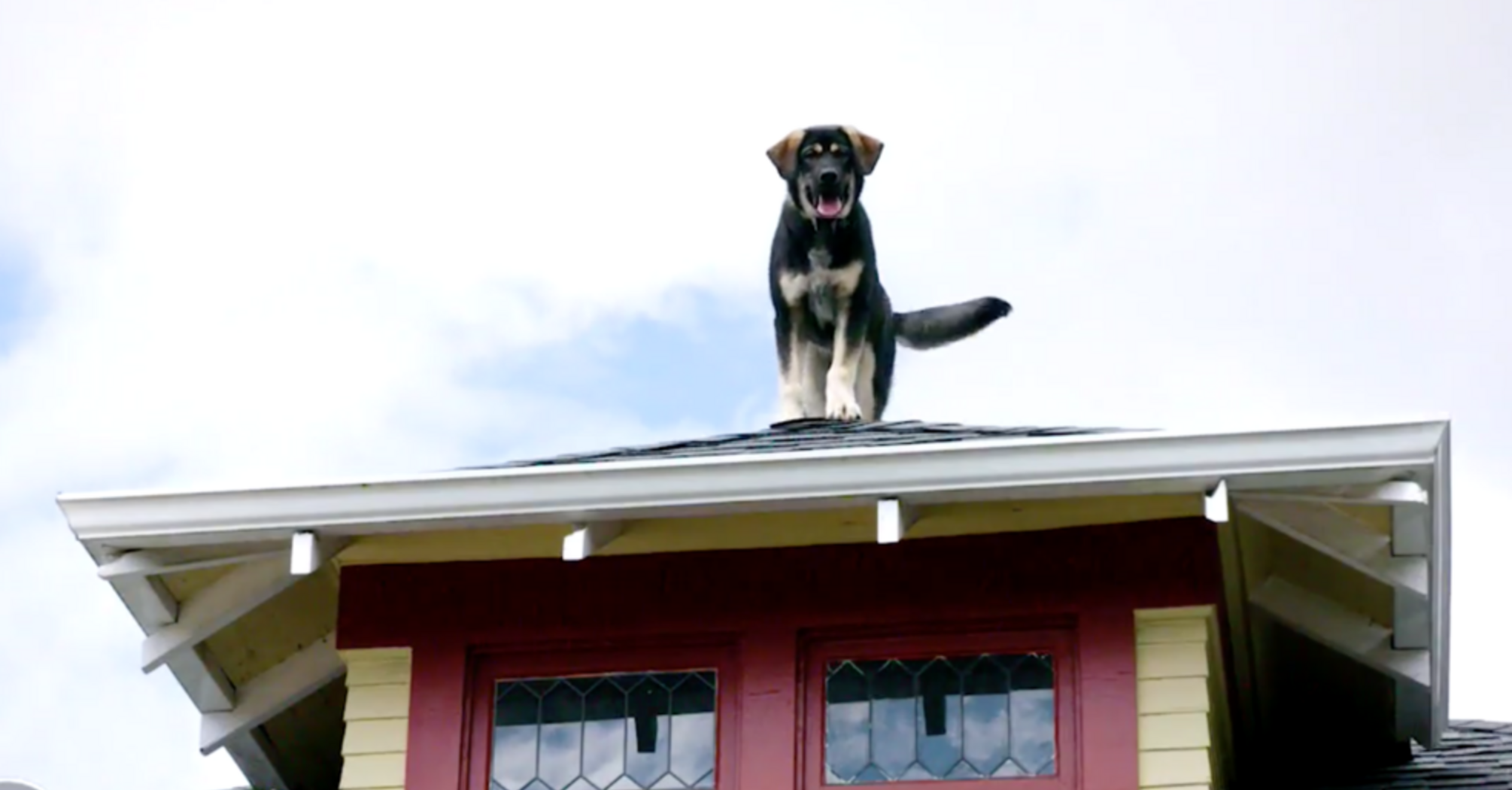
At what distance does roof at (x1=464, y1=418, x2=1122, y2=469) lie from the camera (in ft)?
32.6

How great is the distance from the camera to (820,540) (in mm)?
9797

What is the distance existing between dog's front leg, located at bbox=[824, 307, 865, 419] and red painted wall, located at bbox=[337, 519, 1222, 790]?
259 cm

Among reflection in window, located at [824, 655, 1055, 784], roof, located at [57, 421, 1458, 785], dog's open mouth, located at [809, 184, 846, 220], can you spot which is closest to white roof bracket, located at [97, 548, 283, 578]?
roof, located at [57, 421, 1458, 785]

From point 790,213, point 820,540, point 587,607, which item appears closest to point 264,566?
point 587,607

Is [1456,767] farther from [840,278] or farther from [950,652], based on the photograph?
[840,278]

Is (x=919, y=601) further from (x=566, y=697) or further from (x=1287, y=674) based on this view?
(x=1287, y=674)

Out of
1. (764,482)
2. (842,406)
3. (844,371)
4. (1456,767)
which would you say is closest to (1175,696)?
(764,482)

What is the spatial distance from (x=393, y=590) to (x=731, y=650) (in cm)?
118

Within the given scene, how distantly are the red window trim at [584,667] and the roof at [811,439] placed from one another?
2.00 ft

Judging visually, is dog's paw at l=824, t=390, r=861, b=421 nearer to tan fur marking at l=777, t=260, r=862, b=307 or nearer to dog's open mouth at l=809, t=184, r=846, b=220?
tan fur marking at l=777, t=260, r=862, b=307

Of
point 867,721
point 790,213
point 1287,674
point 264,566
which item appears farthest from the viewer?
point 790,213

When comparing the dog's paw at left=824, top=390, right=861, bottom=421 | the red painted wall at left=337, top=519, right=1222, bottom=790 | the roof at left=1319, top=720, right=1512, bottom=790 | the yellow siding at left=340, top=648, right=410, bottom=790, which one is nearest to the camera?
the red painted wall at left=337, top=519, right=1222, bottom=790

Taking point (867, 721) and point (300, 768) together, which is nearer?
point (867, 721)

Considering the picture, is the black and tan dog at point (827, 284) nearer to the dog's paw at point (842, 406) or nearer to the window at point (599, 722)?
the dog's paw at point (842, 406)
